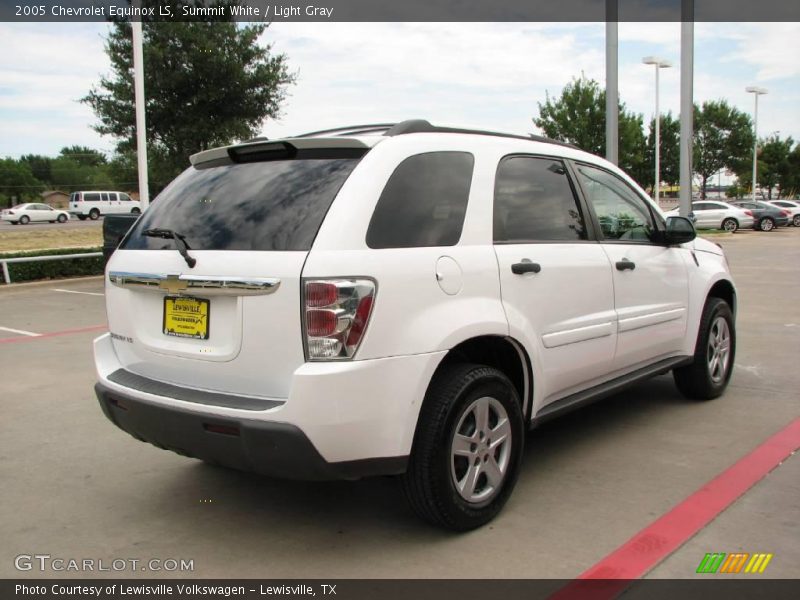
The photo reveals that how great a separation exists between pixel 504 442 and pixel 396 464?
712 millimetres

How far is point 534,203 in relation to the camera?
395 centimetres

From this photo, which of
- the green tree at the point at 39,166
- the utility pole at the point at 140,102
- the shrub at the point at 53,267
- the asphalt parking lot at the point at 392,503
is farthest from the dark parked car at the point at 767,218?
the green tree at the point at 39,166

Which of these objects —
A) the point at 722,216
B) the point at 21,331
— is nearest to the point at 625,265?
the point at 21,331

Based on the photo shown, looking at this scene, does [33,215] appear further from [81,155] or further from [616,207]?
[81,155]

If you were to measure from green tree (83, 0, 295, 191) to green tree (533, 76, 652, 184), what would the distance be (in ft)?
71.6

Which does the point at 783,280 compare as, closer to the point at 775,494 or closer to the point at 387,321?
the point at 775,494

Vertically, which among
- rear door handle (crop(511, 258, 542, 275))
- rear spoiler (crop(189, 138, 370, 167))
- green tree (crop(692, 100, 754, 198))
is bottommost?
rear door handle (crop(511, 258, 542, 275))

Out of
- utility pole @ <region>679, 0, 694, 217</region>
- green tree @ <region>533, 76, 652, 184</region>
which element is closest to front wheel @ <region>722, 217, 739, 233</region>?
green tree @ <region>533, 76, 652, 184</region>

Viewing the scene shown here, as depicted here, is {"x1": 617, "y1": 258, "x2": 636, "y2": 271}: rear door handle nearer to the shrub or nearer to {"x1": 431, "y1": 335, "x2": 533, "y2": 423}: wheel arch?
{"x1": 431, "y1": 335, "x2": 533, "y2": 423}: wheel arch

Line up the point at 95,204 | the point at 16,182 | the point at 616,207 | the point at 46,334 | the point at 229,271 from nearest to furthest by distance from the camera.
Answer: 1. the point at 229,271
2. the point at 616,207
3. the point at 46,334
4. the point at 95,204
5. the point at 16,182

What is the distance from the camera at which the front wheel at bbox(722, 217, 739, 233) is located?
33625 mm

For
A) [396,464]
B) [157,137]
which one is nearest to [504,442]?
[396,464]

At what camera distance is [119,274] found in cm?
359

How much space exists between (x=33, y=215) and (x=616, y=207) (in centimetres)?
5236
